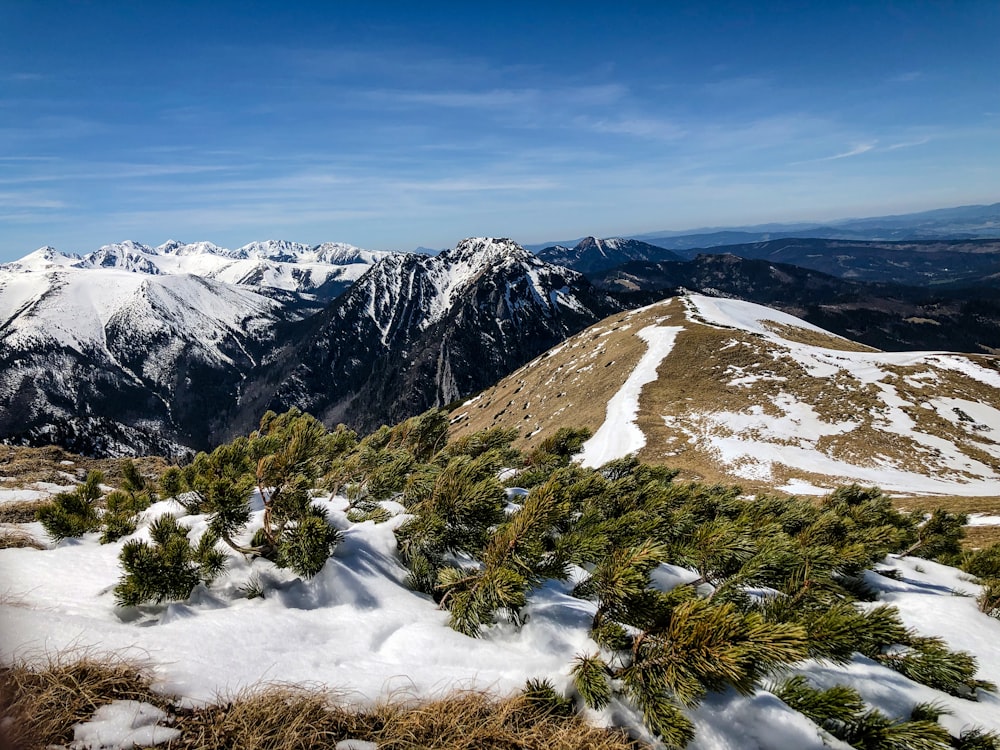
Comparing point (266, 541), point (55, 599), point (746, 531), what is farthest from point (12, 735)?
point (746, 531)

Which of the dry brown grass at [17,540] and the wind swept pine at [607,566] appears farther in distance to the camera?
the dry brown grass at [17,540]

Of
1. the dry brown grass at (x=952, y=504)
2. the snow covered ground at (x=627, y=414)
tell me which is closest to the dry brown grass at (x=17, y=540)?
the snow covered ground at (x=627, y=414)

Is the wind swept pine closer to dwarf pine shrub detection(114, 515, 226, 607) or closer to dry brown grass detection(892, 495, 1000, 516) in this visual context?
dwarf pine shrub detection(114, 515, 226, 607)

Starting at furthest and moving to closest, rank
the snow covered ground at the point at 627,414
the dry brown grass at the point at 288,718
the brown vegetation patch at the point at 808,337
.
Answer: the brown vegetation patch at the point at 808,337 → the snow covered ground at the point at 627,414 → the dry brown grass at the point at 288,718

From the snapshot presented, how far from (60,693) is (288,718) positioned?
121 centimetres

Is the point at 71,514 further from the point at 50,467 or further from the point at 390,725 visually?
the point at 50,467

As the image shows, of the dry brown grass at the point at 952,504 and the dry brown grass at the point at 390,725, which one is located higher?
the dry brown grass at the point at 390,725

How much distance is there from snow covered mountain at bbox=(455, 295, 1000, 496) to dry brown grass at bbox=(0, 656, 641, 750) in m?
30.5

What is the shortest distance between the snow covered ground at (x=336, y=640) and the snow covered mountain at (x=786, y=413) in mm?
29504

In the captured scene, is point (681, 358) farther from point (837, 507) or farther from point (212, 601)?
point (212, 601)

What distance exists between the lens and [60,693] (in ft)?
7.96

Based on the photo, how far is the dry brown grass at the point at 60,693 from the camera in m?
2.26

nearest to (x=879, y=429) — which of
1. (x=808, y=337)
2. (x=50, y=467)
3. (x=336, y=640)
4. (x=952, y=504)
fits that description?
(x=952, y=504)

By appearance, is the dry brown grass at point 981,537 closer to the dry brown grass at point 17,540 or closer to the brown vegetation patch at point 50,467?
the dry brown grass at point 17,540
